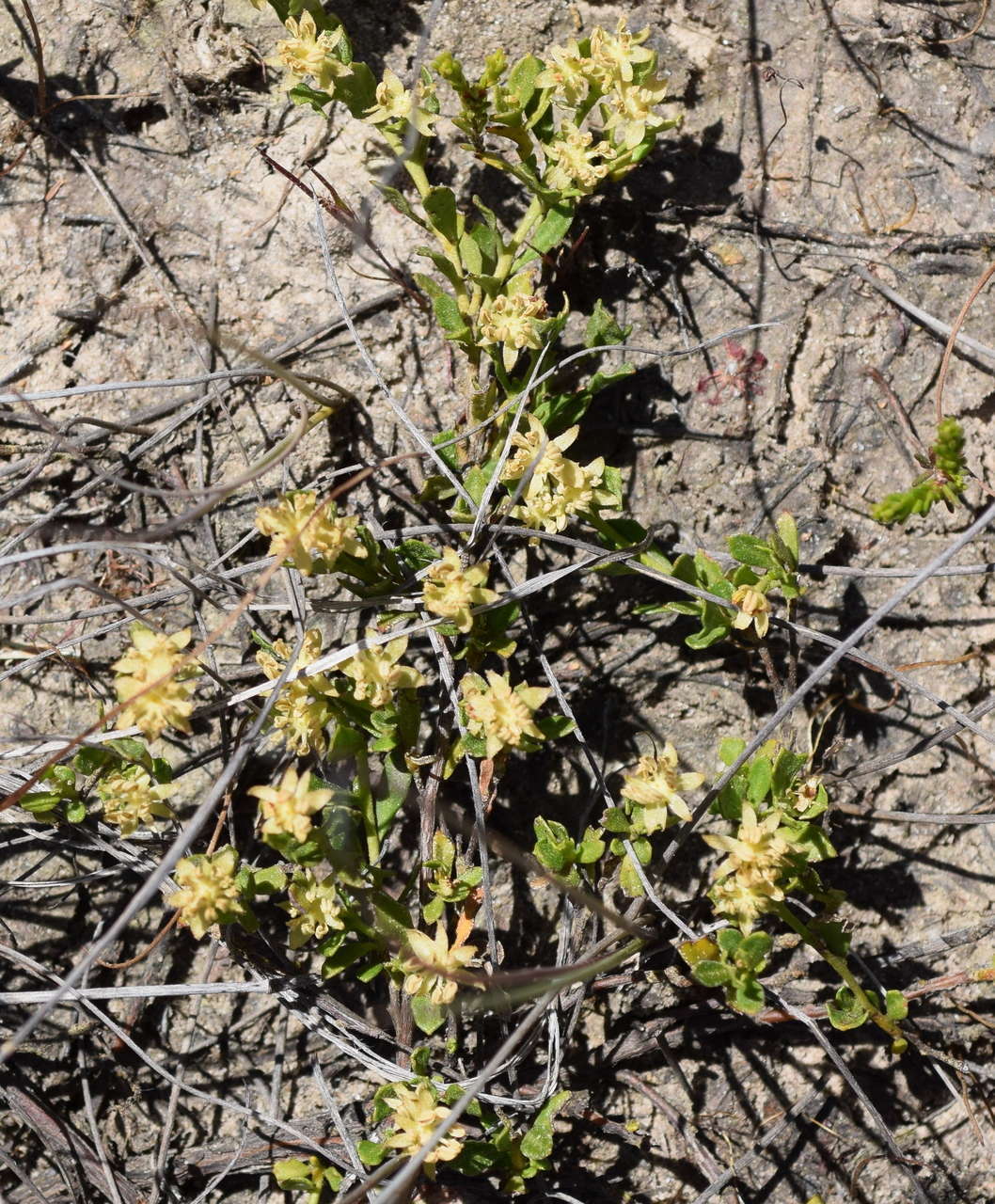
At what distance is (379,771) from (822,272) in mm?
1551

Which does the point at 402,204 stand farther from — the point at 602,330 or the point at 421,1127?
the point at 421,1127

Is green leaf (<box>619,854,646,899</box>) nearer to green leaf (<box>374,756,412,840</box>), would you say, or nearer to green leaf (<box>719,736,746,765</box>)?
green leaf (<box>719,736,746,765</box>)

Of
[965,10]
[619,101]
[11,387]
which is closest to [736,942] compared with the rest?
[619,101]

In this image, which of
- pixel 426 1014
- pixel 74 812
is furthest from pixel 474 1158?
pixel 74 812

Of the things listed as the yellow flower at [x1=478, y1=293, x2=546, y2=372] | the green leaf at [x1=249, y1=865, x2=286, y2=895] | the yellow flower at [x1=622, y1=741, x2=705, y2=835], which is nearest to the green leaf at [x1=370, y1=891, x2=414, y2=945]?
the green leaf at [x1=249, y1=865, x2=286, y2=895]

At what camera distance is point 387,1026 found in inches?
93.9

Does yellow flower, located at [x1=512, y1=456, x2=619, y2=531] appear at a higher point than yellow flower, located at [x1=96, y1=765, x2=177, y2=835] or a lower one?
higher

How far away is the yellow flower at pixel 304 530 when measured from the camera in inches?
77.9

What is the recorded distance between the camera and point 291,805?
1960 mm

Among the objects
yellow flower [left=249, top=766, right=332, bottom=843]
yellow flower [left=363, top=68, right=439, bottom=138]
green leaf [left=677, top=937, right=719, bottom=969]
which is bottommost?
green leaf [left=677, top=937, right=719, bottom=969]

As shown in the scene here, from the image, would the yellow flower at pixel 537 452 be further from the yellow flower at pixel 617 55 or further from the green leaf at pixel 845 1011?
the green leaf at pixel 845 1011

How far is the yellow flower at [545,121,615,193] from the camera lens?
218 cm

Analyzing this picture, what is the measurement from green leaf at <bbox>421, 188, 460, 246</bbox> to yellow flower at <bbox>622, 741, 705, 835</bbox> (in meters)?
1.20

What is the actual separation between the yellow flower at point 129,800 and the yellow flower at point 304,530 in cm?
59
